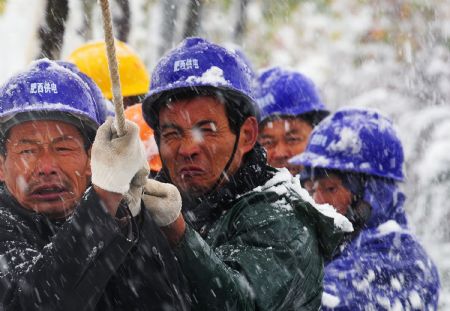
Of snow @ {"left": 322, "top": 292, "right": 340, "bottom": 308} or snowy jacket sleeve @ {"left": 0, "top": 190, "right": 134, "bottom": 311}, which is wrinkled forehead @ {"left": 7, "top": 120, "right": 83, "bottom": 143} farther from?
snow @ {"left": 322, "top": 292, "right": 340, "bottom": 308}

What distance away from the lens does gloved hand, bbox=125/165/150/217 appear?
9.20ft

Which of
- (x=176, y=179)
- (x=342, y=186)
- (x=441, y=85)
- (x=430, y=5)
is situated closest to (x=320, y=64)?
(x=430, y=5)

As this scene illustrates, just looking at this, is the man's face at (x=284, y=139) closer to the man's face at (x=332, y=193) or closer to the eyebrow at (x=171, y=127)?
the man's face at (x=332, y=193)

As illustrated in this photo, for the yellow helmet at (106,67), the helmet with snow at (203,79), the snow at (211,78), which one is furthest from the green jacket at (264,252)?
the yellow helmet at (106,67)

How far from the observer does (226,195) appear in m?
3.71

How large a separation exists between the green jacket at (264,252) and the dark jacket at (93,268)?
0.10m

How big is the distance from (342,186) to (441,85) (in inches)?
410

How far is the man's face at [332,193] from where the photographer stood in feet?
18.5

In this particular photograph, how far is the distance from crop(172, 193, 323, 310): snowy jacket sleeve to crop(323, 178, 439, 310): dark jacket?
138cm

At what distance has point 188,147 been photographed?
3.79 meters

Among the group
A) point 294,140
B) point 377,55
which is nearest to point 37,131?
point 294,140

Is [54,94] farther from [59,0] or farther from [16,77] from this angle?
[59,0]

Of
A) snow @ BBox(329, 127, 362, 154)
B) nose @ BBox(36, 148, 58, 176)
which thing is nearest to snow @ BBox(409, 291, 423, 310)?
snow @ BBox(329, 127, 362, 154)

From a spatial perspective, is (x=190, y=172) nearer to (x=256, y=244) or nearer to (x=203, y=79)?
(x=203, y=79)
